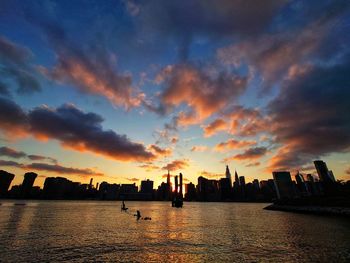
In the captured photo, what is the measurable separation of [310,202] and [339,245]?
126640 millimetres

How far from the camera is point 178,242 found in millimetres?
40250

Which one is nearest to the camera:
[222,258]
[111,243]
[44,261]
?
[44,261]

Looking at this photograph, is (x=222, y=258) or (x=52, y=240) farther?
(x=52, y=240)

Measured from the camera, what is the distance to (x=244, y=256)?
101 feet

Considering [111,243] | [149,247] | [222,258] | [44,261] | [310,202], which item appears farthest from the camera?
[310,202]

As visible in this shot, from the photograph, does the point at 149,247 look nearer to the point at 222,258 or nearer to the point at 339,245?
the point at 222,258

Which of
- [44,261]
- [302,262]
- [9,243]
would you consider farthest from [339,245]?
[9,243]

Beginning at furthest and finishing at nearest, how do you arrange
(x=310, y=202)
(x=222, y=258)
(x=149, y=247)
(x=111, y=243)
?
(x=310, y=202) → (x=111, y=243) → (x=149, y=247) → (x=222, y=258)

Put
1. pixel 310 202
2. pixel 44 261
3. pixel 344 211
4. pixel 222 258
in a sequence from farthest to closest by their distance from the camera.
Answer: pixel 310 202 → pixel 344 211 → pixel 222 258 → pixel 44 261

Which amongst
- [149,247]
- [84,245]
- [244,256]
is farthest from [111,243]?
[244,256]

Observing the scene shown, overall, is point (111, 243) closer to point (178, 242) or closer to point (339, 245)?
point (178, 242)

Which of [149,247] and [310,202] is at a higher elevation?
[310,202]

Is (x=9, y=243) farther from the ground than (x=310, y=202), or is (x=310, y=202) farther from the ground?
(x=310, y=202)

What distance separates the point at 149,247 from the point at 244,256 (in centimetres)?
1532
